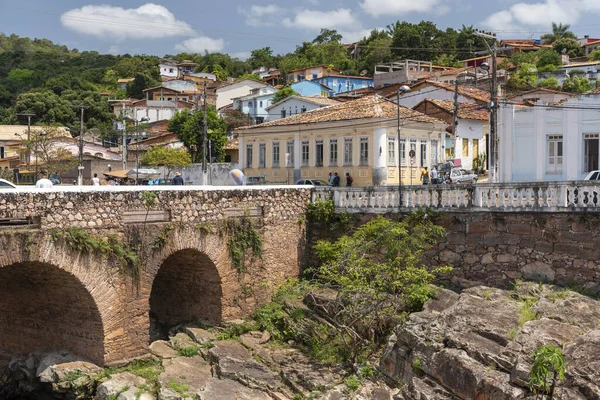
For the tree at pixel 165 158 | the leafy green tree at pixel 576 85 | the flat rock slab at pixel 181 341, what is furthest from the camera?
the tree at pixel 165 158

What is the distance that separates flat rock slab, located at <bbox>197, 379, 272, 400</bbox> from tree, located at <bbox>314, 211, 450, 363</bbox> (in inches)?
95.3

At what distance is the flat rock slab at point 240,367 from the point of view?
48.4 feet

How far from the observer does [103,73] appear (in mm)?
102188

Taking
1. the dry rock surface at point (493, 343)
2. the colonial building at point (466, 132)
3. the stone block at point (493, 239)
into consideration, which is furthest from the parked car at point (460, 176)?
the dry rock surface at point (493, 343)

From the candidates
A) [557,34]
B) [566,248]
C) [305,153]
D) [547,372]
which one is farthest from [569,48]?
[547,372]

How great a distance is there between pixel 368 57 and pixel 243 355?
68.1 m

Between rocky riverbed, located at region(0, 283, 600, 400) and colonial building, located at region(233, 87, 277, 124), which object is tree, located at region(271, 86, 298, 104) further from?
rocky riverbed, located at region(0, 283, 600, 400)

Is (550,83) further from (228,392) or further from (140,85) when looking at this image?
(140,85)

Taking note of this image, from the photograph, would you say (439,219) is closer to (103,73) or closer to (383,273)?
(383,273)

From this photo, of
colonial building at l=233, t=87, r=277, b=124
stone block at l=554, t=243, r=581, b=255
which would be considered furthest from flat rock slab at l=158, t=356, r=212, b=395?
colonial building at l=233, t=87, r=277, b=124

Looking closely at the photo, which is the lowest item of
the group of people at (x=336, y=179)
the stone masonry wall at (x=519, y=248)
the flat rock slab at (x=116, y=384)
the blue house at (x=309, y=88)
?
the flat rock slab at (x=116, y=384)

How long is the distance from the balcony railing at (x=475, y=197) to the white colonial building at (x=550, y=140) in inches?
324

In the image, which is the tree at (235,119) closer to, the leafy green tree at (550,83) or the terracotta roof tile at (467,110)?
the terracotta roof tile at (467,110)

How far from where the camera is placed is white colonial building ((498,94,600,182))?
77.8ft
